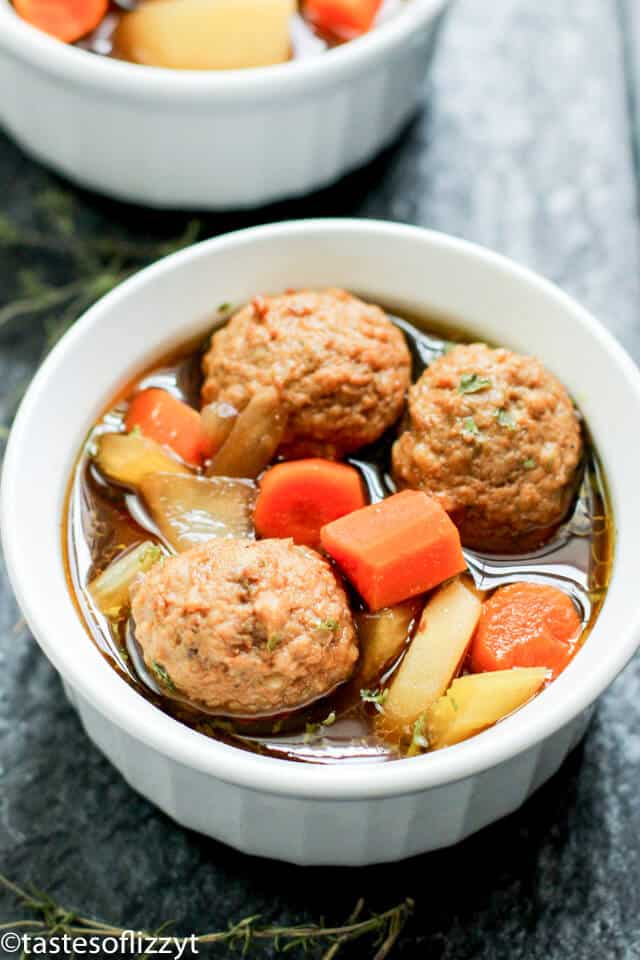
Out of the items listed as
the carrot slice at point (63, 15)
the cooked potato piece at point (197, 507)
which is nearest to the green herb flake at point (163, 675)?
the cooked potato piece at point (197, 507)

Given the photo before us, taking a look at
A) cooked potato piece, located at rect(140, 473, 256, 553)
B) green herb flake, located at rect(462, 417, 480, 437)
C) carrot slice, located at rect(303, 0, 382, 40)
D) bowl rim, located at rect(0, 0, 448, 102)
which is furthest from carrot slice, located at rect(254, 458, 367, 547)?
carrot slice, located at rect(303, 0, 382, 40)

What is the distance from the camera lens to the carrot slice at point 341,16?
348 cm

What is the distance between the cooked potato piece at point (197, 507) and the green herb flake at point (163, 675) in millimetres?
337

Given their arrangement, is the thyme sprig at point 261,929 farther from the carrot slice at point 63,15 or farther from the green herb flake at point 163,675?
the carrot slice at point 63,15

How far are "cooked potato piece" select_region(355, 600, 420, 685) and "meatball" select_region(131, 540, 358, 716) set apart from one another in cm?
7

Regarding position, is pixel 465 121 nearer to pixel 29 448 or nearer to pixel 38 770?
pixel 29 448

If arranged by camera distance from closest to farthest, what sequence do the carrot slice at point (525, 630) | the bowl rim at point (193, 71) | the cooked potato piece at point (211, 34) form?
the carrot slice at point (525, 630), the bowl rim at point (193, 71), the cooked potato piece at point (211, 34)

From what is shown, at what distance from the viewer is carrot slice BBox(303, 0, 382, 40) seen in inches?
137

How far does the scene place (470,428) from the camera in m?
2.48

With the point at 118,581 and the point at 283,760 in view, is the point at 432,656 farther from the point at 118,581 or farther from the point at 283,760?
the point at 118,581

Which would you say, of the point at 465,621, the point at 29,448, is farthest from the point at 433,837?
the point at 29,448

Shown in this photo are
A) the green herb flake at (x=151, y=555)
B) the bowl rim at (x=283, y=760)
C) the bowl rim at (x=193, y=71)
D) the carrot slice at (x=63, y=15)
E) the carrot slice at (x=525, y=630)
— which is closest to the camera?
the bowl rim at (x=283, y=760)

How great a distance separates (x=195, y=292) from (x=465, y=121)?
147cm

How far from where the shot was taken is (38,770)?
9.04ft
